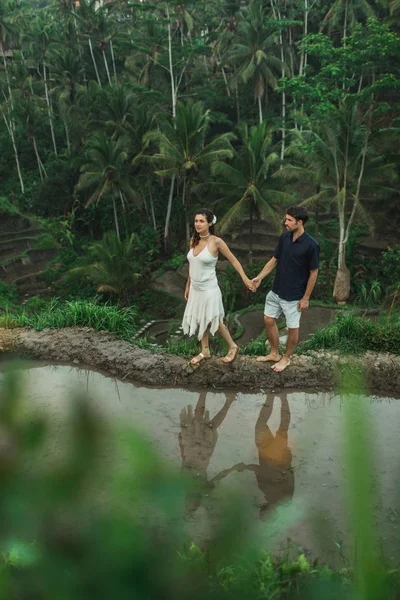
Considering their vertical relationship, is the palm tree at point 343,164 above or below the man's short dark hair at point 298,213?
below

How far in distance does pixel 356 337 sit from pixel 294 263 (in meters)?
1.30

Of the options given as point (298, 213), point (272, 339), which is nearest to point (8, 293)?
point (272, 339)

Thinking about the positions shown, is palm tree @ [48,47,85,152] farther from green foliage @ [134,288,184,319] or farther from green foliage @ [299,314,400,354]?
green foliage @ [299,314,400,354]

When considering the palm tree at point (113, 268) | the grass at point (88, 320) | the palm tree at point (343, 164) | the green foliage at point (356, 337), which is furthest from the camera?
the palm tree at point (113, 268)

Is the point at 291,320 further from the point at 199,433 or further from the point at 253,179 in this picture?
the point at 253,179

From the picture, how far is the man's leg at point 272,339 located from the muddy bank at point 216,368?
0.13 m

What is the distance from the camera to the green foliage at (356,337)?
216 inches

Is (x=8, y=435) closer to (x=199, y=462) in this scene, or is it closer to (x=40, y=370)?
(x=199, y=462)

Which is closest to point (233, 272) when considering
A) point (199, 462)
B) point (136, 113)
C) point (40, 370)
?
point (136, 113)

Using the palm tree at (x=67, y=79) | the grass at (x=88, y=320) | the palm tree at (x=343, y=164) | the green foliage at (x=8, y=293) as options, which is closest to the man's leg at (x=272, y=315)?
the grass at (x=88, y=320)

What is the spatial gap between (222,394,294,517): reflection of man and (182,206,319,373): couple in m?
0.74

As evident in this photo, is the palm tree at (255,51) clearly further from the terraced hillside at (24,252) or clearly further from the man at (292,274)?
the man at (292,274)

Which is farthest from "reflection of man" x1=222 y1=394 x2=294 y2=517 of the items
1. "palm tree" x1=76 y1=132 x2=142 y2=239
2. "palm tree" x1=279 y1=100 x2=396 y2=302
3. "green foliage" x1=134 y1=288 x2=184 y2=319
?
"palm tree" x1=76 y1=132 x2=142 y2=239

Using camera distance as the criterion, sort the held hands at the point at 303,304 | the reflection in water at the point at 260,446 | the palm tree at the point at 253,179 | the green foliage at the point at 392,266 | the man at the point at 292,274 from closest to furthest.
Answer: the reflection in water at the point at 260,446 → the man at the point at 292,274 → the held hands at the point at 303,304 → the green foliage at the point at 392,266 → the palm tree at the point at 253,179
